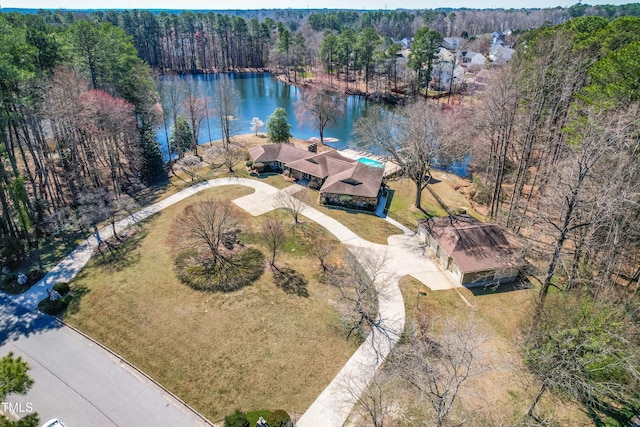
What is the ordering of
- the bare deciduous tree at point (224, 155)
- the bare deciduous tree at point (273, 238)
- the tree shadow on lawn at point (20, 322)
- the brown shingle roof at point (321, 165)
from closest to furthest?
the tree shadow on lawn at point (20, 322)
the bare deciduous tree at point (273, 238)
the brown shingle roof at point (321, 165)
the bare deciduous tree at point (224, 155)

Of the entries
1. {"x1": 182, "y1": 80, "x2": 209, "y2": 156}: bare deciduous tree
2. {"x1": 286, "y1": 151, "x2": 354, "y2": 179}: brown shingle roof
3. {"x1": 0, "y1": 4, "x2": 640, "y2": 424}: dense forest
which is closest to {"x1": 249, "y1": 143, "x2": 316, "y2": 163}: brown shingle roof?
{"x1": 286, "y1": 151, "x2": 354, "y2": 179}: brown shingle roof

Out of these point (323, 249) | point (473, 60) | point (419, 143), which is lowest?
point (323, 249)

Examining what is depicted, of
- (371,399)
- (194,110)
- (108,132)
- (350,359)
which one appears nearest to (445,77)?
(194,110)

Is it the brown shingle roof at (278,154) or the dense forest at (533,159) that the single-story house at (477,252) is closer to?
the dense forest at (533,159)

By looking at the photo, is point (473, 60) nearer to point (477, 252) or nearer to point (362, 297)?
point (477, 252)

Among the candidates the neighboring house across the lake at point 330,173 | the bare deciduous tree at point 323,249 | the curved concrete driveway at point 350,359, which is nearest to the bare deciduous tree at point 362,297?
the curved concrete driveway at point 350,359

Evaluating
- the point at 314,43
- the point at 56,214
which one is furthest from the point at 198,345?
the point at 314,43

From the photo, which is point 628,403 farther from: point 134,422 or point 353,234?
Result: point 134,422
